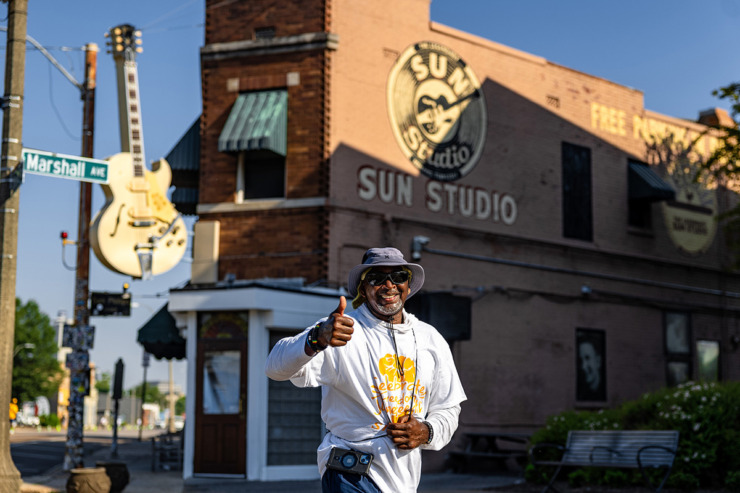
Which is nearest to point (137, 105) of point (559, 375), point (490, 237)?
point (490, 237)

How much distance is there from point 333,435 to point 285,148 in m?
13.6

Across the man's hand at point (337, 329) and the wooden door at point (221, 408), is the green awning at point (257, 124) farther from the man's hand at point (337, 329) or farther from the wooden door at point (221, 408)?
the man's hand at point (337, 329)

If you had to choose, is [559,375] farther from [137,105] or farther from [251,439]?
[137,105]

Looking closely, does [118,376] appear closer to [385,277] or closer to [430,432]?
[385,277]

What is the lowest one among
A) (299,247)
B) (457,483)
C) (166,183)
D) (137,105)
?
(457,483)

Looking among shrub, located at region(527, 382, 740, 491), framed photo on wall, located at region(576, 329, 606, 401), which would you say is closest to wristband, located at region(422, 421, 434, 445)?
shrub, located at region(527, 382, 740, 491)

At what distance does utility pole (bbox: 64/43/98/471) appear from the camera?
59.1ft

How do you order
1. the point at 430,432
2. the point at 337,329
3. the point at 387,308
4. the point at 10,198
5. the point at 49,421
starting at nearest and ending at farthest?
the point at 337,329 < the point at 430,432 < the point at 387,308 < the point at 10,198 < the point at 49,421

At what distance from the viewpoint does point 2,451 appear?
11.6 m

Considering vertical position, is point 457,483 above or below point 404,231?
below

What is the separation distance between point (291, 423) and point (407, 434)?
500 inches

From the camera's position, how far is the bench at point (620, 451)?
41.0 ft

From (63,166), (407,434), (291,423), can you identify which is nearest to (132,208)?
(291,423)

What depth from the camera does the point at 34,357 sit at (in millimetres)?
71875
